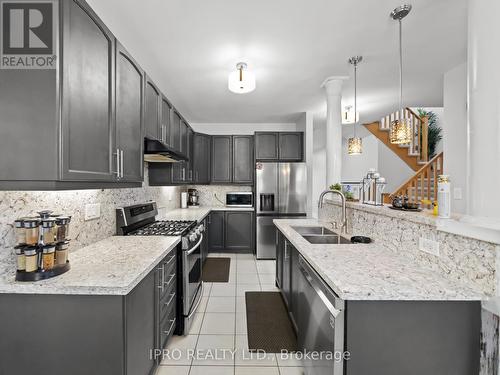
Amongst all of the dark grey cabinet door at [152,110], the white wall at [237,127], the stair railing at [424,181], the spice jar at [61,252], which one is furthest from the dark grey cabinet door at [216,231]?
the spice jar at [61,252]

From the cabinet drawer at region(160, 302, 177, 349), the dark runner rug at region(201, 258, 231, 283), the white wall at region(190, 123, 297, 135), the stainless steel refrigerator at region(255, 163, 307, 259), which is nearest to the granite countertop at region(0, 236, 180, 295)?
the cabinet drawer at region(160, 302, 177, 349)

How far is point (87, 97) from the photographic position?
52.1 inches

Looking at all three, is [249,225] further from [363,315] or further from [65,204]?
[363,315]

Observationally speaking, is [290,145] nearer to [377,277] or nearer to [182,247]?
[182,247]

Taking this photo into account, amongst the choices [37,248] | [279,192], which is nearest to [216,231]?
[279,192]

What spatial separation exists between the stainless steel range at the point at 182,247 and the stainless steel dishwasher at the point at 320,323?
104 cm

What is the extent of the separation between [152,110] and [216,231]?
298 cm

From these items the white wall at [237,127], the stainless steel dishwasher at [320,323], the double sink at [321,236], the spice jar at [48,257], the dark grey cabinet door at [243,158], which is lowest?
the stainless steel dishwasher at [320,323]

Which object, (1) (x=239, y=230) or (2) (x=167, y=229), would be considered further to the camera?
(1) (x=239, y=230)

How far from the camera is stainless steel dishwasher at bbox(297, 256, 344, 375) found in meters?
1.11

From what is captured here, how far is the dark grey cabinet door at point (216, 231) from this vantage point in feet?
15.9

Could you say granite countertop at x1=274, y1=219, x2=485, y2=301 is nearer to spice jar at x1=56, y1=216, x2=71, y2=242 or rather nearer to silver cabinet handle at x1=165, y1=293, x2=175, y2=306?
silver cabinet handle at x1=165, y1=293, x2=175, y2=306

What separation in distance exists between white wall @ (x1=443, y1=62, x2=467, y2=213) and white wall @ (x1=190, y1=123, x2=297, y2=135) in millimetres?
2740

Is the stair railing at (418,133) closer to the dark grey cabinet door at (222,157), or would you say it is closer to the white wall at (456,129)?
the white wall at (456,129)
